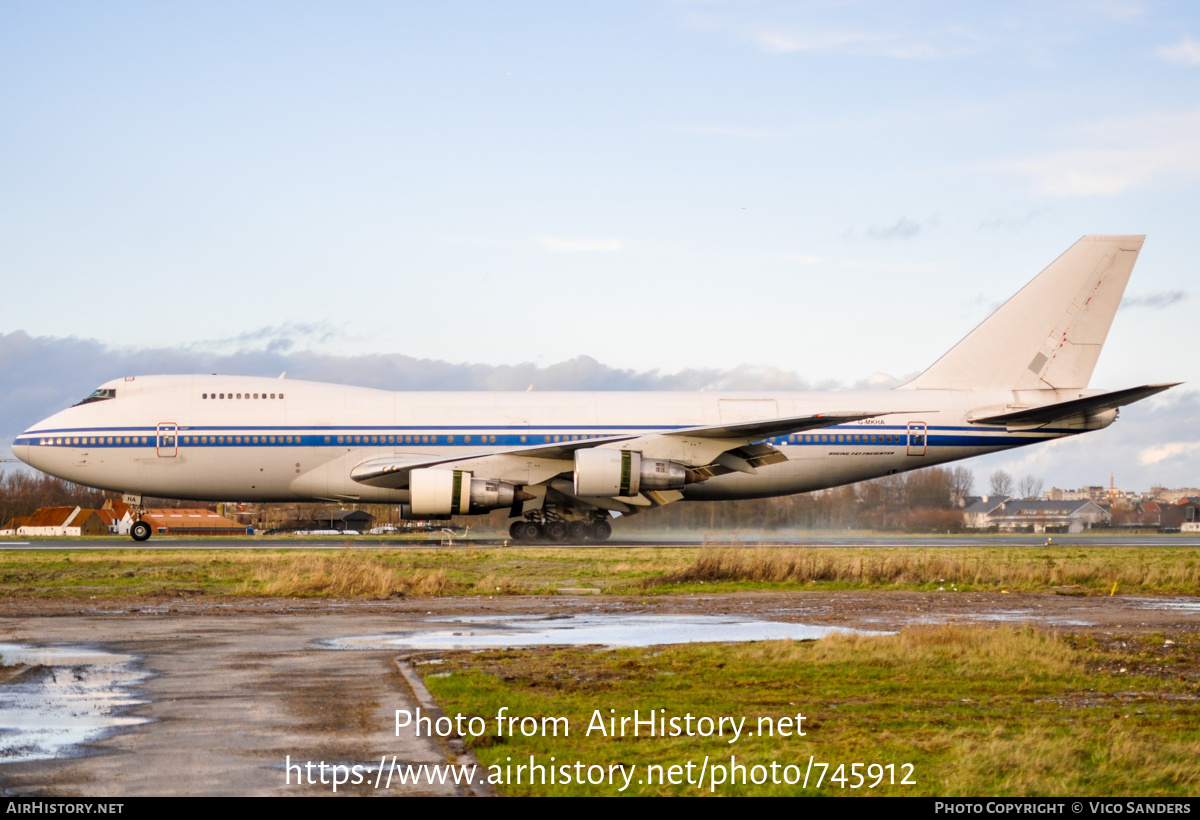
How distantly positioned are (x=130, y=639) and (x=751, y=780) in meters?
8.36

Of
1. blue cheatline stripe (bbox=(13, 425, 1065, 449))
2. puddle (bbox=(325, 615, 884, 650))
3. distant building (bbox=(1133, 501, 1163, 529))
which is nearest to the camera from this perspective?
puddle (bbox=(325, 615, 884, 650))

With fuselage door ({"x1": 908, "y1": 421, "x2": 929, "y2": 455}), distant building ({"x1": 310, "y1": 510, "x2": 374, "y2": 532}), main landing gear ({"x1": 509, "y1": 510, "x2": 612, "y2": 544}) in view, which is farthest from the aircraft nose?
distant building ({"x1": 310, "y1": 510, "x2": 374, "y2": 532})

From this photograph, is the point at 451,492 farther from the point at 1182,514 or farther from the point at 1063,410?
the point at 1182,514

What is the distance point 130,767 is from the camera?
5.70 meters

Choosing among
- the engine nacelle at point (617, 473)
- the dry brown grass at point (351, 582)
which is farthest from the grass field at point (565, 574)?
the engine nacelle at point (617, 473)

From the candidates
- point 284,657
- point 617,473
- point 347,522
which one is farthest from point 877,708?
point 347,522

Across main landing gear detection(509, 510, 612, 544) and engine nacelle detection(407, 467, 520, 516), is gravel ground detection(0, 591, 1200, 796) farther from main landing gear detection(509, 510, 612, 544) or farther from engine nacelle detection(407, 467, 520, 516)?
main landing gear detection(509, 510, 612, 544)

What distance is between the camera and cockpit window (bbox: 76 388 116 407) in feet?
106

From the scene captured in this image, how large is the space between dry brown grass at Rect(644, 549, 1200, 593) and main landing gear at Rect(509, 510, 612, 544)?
10.2 m

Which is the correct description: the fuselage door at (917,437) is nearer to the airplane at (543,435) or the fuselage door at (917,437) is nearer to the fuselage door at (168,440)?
the airplane at (543,435)

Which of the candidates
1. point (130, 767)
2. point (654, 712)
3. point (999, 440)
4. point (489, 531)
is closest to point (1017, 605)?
point (654, 712)

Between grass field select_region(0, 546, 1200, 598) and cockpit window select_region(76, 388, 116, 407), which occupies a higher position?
cockpit window select_region(76, 388, 116, 407)

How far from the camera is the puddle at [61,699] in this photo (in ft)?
20.7
